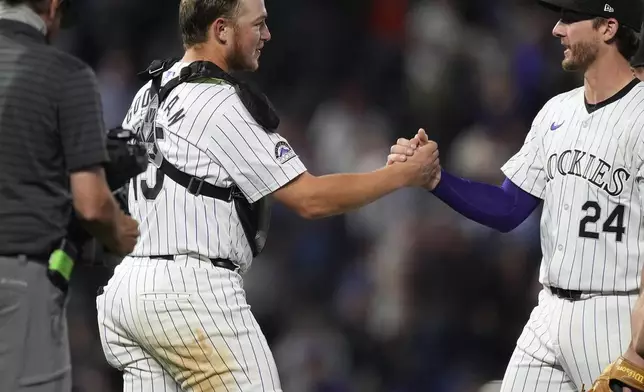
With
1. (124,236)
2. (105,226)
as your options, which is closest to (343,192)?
(124,236)

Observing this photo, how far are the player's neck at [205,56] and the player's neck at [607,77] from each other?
61.4 inches

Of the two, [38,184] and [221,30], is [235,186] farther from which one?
[38,184]

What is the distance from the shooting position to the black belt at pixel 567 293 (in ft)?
15.3

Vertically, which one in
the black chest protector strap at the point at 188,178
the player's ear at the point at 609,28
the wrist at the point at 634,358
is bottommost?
the wrist at the point at 634,358

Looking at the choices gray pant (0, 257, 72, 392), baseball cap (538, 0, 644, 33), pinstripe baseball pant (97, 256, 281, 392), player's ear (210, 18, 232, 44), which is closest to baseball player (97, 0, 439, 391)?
pinstripe baseball pant (97, 256, 281, 392)

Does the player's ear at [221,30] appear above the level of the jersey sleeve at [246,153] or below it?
above

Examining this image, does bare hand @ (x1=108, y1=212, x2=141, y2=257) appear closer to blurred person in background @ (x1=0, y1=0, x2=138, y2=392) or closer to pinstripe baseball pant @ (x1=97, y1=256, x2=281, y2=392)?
blurred person in background @ (x1=0, y1=0, x2=138, y2=392)

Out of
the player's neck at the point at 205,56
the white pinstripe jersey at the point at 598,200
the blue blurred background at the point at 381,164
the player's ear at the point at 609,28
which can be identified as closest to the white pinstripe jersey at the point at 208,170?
the player's neck at the point at 205,56

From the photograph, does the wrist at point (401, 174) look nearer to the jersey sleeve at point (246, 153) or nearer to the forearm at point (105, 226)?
the jersey sleeve at point (246, 153)

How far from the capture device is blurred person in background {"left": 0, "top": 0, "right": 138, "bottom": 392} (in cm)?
353

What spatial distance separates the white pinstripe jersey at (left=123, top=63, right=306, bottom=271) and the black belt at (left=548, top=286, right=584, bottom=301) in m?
1.19

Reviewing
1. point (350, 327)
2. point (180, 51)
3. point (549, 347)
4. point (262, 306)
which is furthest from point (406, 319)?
point (549, 347)

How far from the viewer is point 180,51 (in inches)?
364

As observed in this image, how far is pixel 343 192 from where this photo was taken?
4562 millimetres
